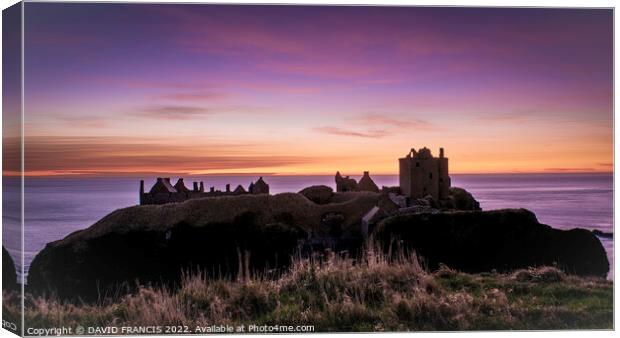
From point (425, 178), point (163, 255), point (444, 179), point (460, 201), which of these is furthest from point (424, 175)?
point (163, 255)

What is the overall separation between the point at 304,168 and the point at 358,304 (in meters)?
2.54

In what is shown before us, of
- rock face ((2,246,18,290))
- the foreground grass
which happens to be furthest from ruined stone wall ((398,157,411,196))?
rock face ((2,246,18,290))

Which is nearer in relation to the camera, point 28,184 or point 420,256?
point 28,184

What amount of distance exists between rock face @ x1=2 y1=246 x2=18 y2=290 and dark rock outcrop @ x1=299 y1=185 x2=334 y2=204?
471 centimetres

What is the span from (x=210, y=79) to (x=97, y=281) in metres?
3.63

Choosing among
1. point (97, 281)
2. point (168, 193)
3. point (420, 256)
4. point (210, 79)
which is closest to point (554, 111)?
point (420, 256)

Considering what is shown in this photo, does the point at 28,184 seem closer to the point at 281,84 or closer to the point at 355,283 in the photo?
the point at 281,84

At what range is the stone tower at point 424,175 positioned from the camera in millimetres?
13188

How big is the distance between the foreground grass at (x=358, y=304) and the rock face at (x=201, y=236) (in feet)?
1.28

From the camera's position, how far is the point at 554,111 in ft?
43.5

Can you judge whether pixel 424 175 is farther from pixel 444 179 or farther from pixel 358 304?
pixel 358 304

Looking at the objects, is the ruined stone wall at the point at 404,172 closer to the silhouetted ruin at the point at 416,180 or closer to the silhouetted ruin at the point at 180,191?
the silhouetted ruin at the point at 416,180

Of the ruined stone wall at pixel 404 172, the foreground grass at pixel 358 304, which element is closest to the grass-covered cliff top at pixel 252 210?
the ruined stone wall at pixel 404 172

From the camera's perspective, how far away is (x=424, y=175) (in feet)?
42.8
